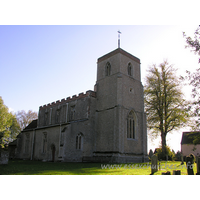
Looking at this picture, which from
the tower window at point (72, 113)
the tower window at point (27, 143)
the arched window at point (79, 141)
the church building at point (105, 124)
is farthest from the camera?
the tower window at point (27, 143)

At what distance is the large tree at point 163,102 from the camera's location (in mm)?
26812

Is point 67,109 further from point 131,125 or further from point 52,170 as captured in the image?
point 52,170

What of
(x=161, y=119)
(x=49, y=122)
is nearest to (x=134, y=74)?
(x=161, y=119)

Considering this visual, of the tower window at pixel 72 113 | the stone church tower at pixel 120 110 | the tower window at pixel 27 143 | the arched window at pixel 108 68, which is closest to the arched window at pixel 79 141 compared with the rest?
the stone church tower at pixel 120 110

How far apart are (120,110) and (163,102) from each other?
9.34 meters

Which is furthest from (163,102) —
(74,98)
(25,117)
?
(25,117)

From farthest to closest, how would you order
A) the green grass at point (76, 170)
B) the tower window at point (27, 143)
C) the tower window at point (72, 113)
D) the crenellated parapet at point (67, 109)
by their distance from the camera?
1. the tower window at point (27, 143)
2. the tower window at point (72, 113)
3. the crenellated parapet at point (67, 109)
4. the green grass at point (76, 170)

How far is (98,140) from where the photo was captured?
2345cm

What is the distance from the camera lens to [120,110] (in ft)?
72.2

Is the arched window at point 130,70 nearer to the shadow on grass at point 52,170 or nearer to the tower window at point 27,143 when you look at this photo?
the shadow on grass at point 52,170

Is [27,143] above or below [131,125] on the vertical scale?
below

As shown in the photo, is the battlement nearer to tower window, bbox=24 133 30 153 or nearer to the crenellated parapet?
the crenellated parapet

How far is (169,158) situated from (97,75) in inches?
638

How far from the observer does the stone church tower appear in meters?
21.6
